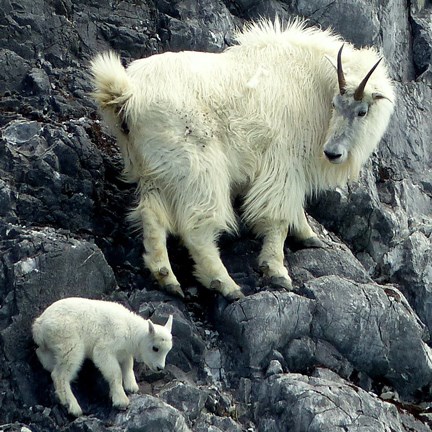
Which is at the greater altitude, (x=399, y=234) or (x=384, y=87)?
(x=384, y=87)

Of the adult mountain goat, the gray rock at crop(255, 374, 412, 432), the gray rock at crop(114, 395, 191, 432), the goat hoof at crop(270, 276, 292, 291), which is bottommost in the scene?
the gray rock at crop(114, 395, 191, 432)

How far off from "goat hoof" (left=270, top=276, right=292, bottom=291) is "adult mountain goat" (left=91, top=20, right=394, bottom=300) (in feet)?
0.07

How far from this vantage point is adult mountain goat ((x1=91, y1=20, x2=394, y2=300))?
1116 centimetres

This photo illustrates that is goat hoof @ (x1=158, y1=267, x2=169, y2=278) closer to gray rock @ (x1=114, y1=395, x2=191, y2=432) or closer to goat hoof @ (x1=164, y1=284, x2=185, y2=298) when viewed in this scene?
goat hoof @ (x1=164, y1=284, x2=185, y2=298)

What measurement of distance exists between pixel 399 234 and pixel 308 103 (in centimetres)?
265

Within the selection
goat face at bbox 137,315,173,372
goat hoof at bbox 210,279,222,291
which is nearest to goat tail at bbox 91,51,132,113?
goat hoof at bbox 210,279,222,291

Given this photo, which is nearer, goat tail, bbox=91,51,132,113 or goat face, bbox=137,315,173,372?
goat face, bbox=137,315,173,372

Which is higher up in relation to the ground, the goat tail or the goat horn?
the goat horn

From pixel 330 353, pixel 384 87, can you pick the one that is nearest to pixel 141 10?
pixel 384 87

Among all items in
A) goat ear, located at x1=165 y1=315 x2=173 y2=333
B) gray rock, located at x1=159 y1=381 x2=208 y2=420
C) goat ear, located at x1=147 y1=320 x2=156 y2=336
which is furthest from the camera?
goat ear, located at x1=165 y1=315 x2=173 y2=333

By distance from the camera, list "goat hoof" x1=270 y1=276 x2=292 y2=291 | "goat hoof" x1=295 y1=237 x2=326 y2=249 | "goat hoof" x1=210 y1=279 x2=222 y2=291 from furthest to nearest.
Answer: "goat hoof" x1=295 y1=237 x2=326 y2=249, "goat hoof" x1=270 y1=276 x2=292 y2=291, "goat hoof" x1=210 y1=279 x2=222 y2=291

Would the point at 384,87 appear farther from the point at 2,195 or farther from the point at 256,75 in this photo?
the point at 2,195

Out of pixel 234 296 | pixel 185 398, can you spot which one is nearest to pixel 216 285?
pixel 234 296

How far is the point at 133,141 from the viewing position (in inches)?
452
